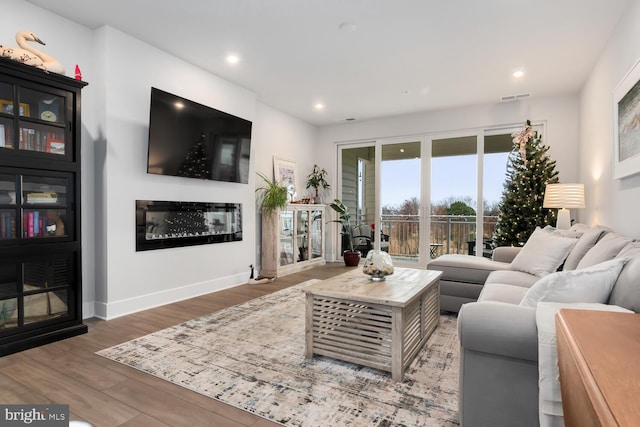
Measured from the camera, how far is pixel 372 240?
6633 millimetres

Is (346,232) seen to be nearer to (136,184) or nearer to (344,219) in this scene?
(344,219)

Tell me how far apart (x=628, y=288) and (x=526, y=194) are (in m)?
3.74

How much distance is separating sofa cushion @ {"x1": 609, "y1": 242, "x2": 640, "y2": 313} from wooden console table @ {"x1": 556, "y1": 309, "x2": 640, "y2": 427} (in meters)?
0.59

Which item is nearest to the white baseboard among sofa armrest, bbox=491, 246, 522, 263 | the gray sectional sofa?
the gray sectional sofa

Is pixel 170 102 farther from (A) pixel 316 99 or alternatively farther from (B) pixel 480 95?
(B) pixel 480 95

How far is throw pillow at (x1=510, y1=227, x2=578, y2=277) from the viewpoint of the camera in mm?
2916

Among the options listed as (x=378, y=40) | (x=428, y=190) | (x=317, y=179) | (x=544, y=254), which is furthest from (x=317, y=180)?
(x=544, y=254)

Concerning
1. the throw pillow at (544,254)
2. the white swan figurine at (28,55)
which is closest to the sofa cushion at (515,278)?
the throw pillow at (544,254)

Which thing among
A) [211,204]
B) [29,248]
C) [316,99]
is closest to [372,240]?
[316,99]

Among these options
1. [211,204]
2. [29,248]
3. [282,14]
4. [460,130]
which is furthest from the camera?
[460,130]

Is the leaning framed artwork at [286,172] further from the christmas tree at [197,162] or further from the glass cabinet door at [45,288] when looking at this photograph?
the glass cabinet door at [45,288]

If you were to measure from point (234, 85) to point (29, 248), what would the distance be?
121 inches

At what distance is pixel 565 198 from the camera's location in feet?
13.1

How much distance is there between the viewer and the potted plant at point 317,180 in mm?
6648
